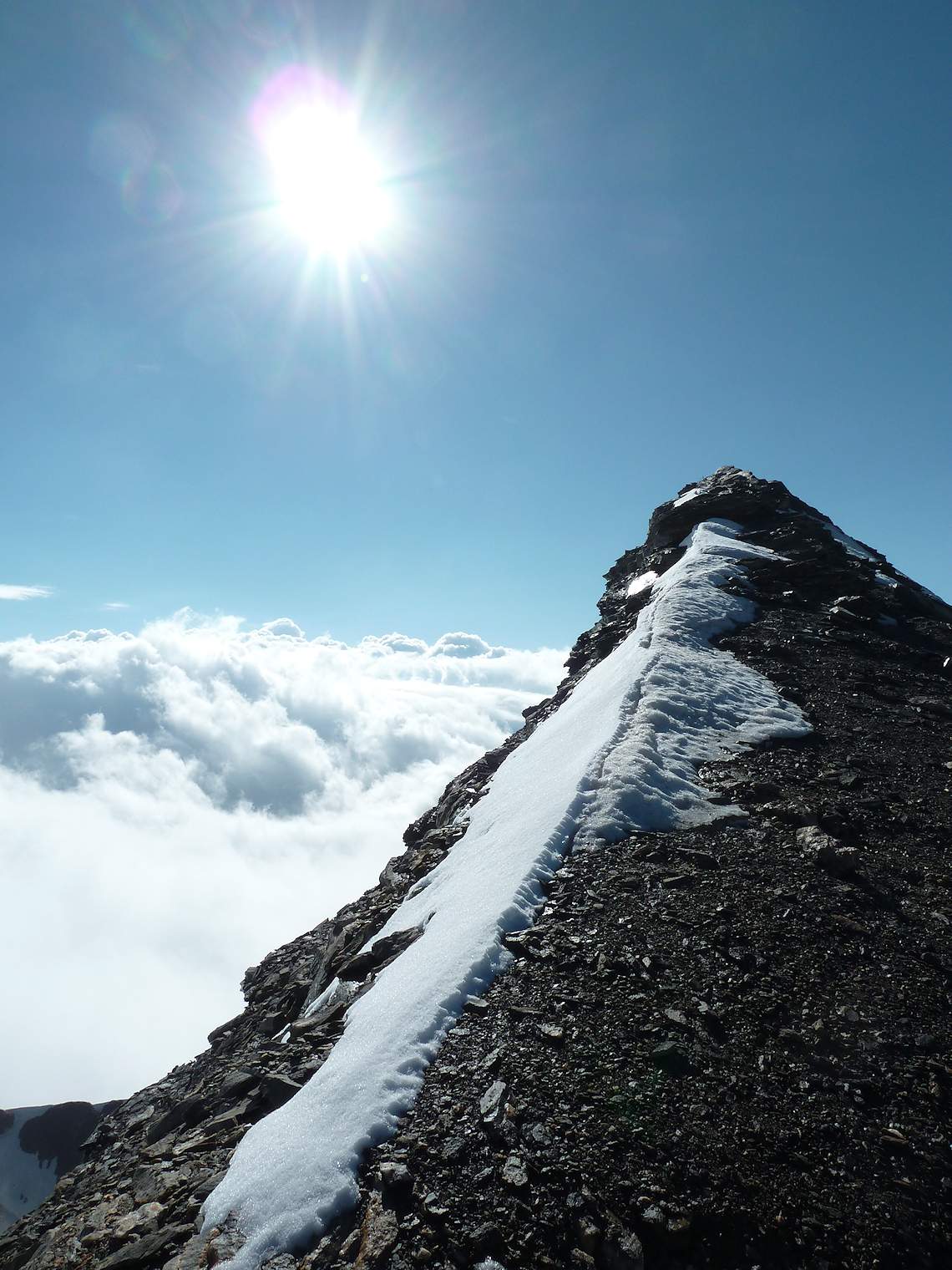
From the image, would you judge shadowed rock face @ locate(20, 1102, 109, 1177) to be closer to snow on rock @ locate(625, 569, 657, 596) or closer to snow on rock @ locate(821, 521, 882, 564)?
snow on rock @ locate(625, 569, 657, 596)

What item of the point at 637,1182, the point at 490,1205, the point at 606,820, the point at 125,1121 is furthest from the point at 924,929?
the point at 125,1121

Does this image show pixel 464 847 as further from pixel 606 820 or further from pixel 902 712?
pixel 902 712

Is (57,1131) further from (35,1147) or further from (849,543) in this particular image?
(849,543)

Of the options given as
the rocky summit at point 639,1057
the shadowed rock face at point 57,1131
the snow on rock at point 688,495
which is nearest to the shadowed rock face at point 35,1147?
the shadowed rock face at point 57,1131

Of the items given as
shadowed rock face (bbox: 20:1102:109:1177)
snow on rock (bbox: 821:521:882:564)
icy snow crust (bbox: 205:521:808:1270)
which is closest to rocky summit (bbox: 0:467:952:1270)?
icy snow crust (bbox: 205:521:808:1270)

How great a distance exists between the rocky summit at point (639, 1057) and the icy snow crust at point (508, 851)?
57 millimetres

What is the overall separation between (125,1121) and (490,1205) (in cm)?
1542

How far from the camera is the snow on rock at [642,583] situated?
33.7 metres

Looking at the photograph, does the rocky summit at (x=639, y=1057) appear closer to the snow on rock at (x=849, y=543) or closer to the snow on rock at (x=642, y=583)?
the snow on rock at (x=642, y=583)

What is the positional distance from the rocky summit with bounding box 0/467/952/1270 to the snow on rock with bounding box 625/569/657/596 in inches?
642

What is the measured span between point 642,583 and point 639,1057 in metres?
30.1

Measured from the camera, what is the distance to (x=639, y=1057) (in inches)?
282

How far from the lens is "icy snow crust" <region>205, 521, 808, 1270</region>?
680 cm

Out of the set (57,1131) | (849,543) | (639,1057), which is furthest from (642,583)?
(57,1131)
